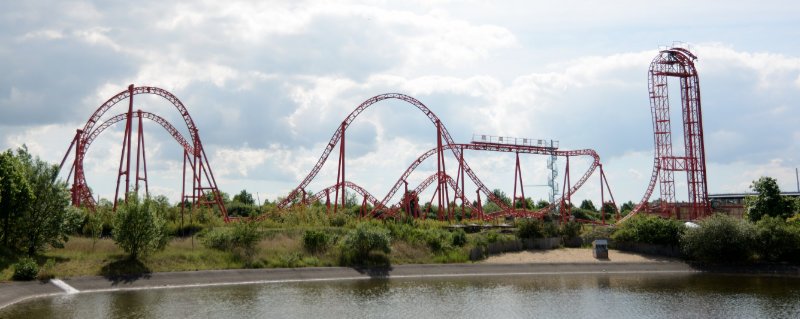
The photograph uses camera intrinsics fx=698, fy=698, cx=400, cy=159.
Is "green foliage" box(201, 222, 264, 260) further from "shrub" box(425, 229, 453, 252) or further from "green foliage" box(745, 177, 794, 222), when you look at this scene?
"green foliage" box(745, 177, 794, 222)

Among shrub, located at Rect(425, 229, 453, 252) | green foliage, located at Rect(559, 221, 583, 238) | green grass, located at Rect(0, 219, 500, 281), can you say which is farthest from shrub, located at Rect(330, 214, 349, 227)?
green foliage, located at Rect(559, 221, 583, 238)

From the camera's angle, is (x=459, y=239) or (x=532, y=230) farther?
(x=532, y=230)

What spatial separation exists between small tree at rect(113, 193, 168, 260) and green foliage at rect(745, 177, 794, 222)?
52613 mm

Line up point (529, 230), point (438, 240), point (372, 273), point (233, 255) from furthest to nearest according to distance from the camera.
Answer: point (529, 230) → point (438, 240) → point (372, 273) → point (233, 255)

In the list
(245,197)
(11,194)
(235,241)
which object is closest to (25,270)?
(11,194)

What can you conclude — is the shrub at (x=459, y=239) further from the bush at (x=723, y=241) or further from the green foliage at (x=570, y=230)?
the bush at (x=723, y=241)

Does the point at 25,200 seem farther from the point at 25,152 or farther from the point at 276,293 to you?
the point at 276,293

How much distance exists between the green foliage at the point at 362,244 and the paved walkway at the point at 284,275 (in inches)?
64.3

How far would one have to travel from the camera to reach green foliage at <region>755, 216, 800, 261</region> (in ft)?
163

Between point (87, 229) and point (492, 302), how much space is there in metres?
30.8

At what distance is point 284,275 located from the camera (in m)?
44.3

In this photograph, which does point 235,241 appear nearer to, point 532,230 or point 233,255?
point 233,255

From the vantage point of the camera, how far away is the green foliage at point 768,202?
64.0 m

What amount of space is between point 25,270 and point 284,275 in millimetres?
14544
